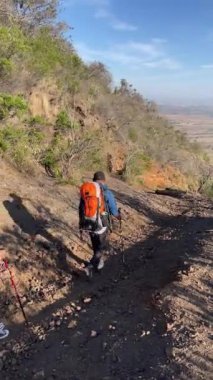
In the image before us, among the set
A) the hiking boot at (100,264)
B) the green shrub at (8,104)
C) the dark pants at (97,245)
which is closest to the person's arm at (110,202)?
the dark pants at (97,245)

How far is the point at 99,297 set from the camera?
7949 mm

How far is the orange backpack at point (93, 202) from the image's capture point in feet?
29.0

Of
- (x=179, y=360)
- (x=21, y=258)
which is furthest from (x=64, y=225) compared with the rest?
(x=179, y=360)

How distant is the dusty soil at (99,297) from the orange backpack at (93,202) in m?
1.05

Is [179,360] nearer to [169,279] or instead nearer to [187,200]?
[169,279]

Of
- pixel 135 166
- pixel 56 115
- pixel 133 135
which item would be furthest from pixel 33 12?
pixel 133 135

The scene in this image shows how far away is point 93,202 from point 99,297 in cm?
169

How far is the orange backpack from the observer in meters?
8.83

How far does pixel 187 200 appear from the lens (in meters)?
18.9

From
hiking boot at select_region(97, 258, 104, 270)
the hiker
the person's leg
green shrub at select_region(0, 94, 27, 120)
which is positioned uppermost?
green shrub at select_region(0, 94, 27, 120)

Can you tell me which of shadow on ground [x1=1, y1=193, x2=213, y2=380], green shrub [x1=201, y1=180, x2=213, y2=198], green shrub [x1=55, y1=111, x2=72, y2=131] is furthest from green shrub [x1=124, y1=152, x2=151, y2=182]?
shadow on ground [x1=1, y1=193, x2=213, y2=380]

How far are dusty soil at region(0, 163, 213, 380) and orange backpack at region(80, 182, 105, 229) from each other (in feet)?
3.46

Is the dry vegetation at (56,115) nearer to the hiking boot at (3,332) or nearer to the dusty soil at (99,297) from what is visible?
the dusty soil at (99,297)

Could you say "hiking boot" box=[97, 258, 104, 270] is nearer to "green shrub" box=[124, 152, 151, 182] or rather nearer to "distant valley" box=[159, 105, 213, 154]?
"green shrub" box=[124, 152, 151, 182]
